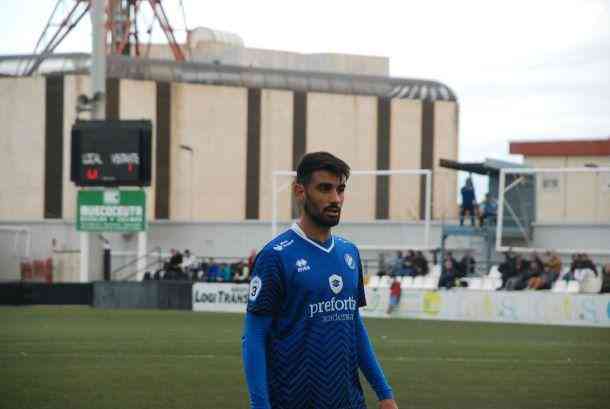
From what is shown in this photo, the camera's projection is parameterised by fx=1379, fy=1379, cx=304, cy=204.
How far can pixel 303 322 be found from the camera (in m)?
6.60

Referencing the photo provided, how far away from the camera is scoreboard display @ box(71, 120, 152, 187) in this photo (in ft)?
134

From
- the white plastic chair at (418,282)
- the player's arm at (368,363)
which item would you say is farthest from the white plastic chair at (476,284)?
the player's arm at (368,363)

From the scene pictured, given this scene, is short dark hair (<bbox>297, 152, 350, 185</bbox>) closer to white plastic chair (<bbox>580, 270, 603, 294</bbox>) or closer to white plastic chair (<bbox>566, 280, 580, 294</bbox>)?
white plastic chair (<bbox>580, 270, 603, 294</bbox>)

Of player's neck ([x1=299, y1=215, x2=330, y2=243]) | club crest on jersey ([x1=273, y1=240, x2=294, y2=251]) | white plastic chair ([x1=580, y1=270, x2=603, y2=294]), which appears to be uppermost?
player's neck ([x1=299, y1=215, x2=330, y2=243])

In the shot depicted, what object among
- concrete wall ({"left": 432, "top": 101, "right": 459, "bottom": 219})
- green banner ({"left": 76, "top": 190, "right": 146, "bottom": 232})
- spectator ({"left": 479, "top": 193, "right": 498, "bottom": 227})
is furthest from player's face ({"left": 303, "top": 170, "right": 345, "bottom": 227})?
concrete wall ({"left": 432, "top": 101, "right": 459, "bottom": 219})

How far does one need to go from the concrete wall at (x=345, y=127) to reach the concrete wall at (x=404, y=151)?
3.95ft

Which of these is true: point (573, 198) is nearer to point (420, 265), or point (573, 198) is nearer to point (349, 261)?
point (420, 265)

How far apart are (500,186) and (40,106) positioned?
26.1 m

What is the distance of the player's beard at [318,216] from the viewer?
21.6 ft

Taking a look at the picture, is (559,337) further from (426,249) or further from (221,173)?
(221,173)

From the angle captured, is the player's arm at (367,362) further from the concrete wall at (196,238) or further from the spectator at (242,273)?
the concrete wall at (196,238)

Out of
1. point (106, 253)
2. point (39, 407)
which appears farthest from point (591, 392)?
point (106, 253)

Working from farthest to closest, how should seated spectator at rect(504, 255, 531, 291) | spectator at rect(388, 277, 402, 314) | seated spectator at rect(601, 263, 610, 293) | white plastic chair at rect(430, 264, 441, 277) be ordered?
white plastic chair at rect(430, 264, 441, 277)
spectator at rect(388, 277, 402, 314)
seated spectator at rect(504, 255, 531, 291)
seated spectator at rect(601, 263, 610, 293)

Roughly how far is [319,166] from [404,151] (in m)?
61.8
